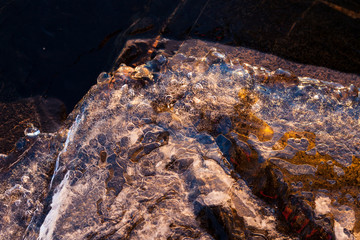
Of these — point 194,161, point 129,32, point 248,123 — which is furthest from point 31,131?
point 248,123

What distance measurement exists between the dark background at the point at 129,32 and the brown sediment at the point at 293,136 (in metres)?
0.83

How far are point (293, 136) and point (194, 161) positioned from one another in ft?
2.78

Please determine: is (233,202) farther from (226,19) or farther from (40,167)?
(226,19)

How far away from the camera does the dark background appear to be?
2449 millimetres

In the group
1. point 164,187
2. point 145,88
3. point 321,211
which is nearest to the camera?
point 321,211

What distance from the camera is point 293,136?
2.08 meters

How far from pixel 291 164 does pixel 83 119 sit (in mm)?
1777

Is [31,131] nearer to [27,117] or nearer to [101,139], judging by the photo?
[27,117]

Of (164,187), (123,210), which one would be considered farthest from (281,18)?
(123,210)

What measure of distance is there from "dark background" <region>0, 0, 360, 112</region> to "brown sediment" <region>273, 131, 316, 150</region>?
829 millimetres

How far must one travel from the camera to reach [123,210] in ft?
6.17

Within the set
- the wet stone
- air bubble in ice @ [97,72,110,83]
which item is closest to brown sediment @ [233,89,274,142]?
the wet stone

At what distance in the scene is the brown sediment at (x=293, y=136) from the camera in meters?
2.05

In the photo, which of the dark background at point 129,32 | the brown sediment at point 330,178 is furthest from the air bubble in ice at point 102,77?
the brown sediment at point 330,178
